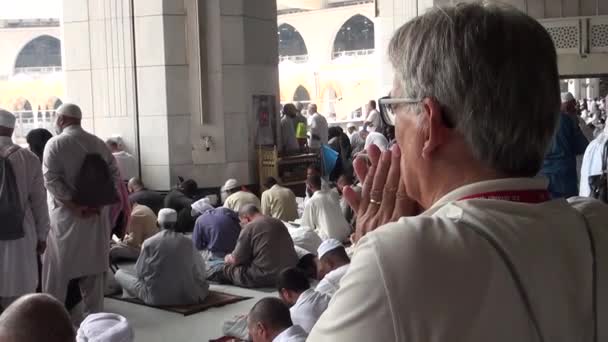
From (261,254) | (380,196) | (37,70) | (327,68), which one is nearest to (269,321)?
(261,254)

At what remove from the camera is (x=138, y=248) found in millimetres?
8016

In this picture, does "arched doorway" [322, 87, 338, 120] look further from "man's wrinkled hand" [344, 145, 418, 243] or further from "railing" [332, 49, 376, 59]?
"man's wrinkled hand" [344, 145, 418, 243]

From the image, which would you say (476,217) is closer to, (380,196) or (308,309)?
(380,196)

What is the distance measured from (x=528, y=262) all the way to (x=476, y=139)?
0.19 meters

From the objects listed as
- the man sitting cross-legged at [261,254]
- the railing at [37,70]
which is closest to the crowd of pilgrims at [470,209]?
the man sitting cross-legged at [261,254]

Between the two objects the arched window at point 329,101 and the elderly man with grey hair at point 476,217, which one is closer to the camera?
the elderly man with grey hair at point 476,217

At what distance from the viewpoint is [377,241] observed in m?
1.02

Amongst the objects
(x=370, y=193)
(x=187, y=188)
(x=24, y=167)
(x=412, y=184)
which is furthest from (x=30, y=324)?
(x=187, y=188)

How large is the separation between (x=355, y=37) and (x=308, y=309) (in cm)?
3138

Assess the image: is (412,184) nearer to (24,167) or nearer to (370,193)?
(370,193)

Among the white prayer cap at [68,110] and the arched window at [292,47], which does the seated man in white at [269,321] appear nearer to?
the white prayer cap at [68,110]

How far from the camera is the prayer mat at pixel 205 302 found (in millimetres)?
6145

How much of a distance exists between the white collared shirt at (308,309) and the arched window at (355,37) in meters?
30.4

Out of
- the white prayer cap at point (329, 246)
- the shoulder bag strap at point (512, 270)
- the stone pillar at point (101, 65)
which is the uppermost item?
the stone pillar at point (101, 65)
